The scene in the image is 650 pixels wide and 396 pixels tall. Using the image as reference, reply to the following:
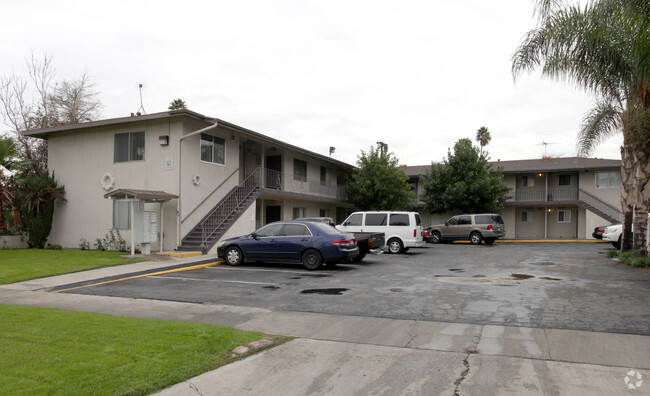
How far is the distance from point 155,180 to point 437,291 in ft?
44.8

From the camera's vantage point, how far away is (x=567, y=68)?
12.3 meters

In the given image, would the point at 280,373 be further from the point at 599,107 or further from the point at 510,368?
the point at 599,107

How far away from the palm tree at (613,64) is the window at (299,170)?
1574cm

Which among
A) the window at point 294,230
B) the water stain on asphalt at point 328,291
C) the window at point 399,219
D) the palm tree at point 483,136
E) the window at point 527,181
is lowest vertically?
the water stain on asphalt at point 328,291

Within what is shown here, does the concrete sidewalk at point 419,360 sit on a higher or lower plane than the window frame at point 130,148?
lower

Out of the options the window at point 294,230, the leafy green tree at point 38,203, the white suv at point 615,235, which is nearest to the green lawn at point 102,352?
the window at point 294,230

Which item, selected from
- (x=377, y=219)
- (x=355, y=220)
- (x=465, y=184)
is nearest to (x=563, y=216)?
(x=465, y=184)

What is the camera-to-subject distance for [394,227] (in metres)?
20.0

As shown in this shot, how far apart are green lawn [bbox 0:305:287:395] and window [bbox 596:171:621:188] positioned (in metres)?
34.5

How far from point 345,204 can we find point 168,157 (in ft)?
56.0

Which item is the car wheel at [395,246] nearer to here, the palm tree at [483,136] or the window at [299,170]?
the window at [299,170]

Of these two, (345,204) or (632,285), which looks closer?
(632,285)

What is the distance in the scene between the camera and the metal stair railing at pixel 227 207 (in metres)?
19.4

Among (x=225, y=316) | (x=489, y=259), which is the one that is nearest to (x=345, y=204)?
(x=489, y=259)
